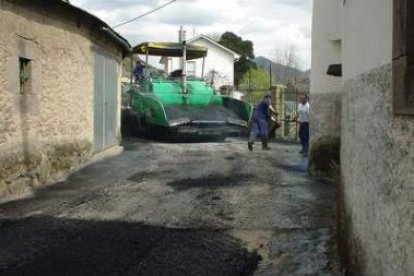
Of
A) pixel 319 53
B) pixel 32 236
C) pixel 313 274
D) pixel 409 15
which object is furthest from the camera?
pixel 319 53

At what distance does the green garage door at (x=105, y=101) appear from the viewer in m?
15.0

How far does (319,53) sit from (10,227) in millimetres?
6296

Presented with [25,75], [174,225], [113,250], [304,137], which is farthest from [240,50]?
[113,250]

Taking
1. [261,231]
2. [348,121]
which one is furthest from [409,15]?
[261,231]

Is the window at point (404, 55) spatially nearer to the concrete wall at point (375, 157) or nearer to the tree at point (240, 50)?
the concrete wall at point (375, 157)

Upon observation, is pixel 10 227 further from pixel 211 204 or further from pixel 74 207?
pixel 211 204

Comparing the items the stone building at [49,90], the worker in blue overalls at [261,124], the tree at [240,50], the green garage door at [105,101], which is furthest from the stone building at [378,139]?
the tree at [240,50]

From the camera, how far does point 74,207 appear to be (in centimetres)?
881

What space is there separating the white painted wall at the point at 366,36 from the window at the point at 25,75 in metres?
5.83

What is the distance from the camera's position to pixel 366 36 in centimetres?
496

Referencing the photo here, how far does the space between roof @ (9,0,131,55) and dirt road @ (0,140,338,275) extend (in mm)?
3032

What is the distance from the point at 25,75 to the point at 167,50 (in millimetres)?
9412

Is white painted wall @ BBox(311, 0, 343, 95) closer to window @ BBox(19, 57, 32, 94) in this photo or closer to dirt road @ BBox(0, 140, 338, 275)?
dirt road @ BBox(0, 140, 338, 275)

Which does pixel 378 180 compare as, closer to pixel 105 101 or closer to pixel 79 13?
pixel 79 13
